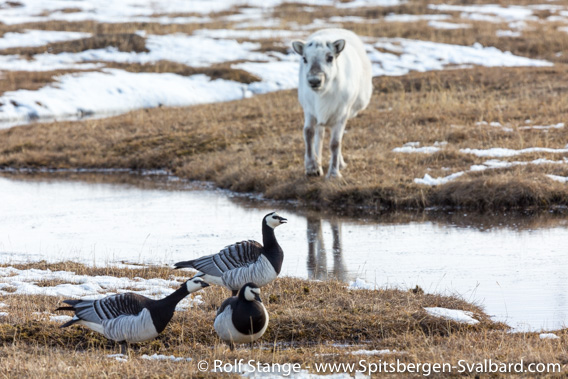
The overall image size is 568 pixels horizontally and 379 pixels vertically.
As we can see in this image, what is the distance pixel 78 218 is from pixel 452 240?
794cm

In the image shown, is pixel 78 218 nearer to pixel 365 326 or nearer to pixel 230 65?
pixel 365 326

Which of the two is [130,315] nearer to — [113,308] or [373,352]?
[113,308]

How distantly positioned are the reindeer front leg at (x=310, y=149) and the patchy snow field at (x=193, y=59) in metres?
17.3

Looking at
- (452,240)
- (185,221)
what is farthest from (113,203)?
(452,240)

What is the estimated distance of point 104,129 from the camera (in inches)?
991

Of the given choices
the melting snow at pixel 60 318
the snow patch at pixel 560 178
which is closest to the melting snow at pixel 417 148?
the snow patch at pixel 560 178

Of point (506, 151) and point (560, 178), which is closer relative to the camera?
point (560, 178)

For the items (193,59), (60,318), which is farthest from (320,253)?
(193,59)

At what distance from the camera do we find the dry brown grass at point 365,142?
52.3ft

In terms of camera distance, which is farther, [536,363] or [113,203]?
[113,203]

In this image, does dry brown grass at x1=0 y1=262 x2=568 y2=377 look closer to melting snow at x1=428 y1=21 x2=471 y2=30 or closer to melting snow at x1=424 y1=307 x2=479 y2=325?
melting snow at x1=424 y1=307 x2=479 y2=325

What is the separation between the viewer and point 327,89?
53.7 ft

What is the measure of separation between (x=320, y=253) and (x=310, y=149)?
4.87m

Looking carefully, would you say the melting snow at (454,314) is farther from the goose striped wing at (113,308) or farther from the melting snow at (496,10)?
the melting snow at (496,10)
